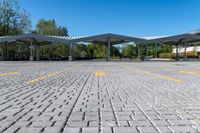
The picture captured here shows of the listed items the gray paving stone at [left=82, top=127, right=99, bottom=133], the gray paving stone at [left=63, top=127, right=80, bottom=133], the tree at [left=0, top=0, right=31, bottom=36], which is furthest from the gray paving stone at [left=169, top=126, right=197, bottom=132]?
the tree at [left=0, top=0, right=31, bottom=36]

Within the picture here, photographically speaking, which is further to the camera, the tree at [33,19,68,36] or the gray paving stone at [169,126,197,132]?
the tree at [33,19,68,36]

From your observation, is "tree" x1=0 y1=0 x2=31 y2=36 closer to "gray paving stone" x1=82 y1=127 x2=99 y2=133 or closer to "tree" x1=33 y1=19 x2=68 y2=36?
"tree" x1=33 y1=19 x2=68 y2=36

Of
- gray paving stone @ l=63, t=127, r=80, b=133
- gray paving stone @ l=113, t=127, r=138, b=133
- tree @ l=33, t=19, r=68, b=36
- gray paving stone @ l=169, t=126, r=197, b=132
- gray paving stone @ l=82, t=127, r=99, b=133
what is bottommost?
gray paving stone @ l=169, t=126, r=197, b=132

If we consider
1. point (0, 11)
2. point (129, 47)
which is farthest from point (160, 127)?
point (129, 47)

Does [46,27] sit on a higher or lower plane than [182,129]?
higher

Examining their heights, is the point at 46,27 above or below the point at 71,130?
above

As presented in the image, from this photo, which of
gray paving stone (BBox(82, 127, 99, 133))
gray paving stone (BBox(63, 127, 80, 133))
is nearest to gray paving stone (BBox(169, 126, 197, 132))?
gray paving stone (BBox(82, 127, 99, 133))

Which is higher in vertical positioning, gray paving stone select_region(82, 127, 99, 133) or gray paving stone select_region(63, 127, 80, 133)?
gray paving stone select_region(63, 127, 80, 133)

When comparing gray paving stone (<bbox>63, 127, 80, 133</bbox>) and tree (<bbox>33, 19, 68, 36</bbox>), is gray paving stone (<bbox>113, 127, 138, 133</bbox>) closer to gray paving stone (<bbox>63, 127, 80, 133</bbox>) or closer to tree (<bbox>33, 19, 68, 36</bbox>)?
gray paving stone (<bbox>63, 127, 80, 133</bbox>)

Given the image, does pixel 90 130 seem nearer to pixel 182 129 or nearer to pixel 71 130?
pixel 71 130

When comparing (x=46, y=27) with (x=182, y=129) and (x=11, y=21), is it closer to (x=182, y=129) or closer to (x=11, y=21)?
(x=11, y=21)

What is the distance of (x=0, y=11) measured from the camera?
59438 millimetres

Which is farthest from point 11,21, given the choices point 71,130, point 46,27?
point 71,130

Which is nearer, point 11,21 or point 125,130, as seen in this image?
point 125,130
